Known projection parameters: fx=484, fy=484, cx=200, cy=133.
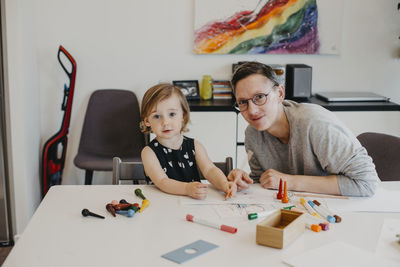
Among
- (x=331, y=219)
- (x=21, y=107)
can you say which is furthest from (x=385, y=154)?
(x=21, y=107)

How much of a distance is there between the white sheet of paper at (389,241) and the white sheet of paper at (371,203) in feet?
0.37

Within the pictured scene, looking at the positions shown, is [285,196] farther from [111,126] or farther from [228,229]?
[111,126]

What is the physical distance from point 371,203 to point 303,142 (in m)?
0.34

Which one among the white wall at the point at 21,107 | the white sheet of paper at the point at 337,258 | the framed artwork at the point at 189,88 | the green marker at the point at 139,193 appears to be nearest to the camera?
the white sheet of paper at the point at 337,258

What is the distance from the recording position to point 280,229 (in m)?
1.31

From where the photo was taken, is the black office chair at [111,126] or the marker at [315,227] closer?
the marker at [315,227]

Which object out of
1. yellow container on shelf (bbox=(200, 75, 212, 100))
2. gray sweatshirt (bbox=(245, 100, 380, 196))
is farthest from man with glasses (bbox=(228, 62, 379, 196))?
yellow container on shelf (bbox=(200, 75, 212, 100))

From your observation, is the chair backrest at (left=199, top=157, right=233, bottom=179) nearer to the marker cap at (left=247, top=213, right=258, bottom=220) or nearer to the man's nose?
the man's nose

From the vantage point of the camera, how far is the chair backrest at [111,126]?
11.8 feet

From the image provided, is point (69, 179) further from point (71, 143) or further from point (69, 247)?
point (69, 247)

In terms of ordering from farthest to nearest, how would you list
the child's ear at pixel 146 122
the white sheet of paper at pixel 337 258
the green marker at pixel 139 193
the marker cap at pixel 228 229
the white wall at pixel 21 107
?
1. the white wall at pixel 21 107
2. the child's ear at pixel 146 122
3. the green marker at pixel 139 193
4. the marker cap at pixel 228 229
5. the white sheet of paper at pixel 337 258

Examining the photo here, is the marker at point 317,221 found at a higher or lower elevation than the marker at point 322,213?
Answer: lower

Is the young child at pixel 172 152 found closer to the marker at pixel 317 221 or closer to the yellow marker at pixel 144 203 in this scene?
the yellow marker at pixel 144 203

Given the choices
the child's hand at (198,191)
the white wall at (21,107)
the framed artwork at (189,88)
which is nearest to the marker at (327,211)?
the child's hand at (198,191)
